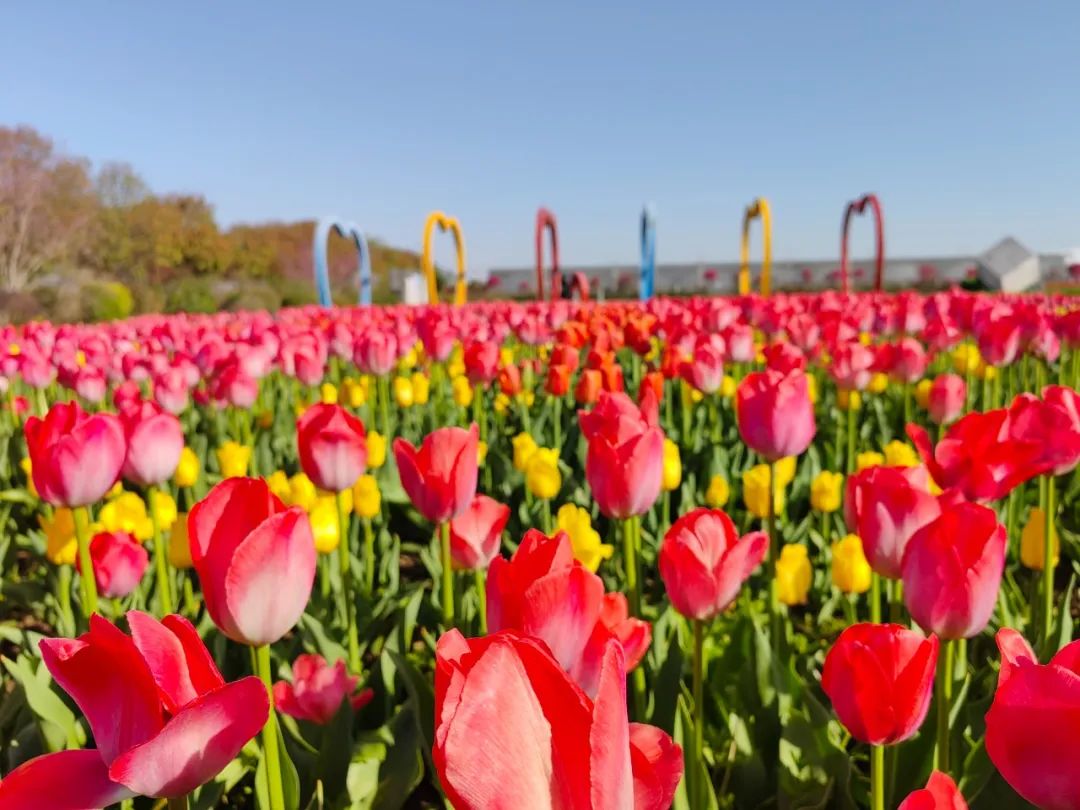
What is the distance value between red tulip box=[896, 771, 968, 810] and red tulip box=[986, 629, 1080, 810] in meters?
0.08

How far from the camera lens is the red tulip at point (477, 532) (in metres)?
1.60

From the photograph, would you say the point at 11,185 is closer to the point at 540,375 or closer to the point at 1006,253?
the point at 540,375

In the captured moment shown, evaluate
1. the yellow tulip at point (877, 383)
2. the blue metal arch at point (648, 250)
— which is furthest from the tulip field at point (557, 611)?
the blue metal arch at point (648, 250)

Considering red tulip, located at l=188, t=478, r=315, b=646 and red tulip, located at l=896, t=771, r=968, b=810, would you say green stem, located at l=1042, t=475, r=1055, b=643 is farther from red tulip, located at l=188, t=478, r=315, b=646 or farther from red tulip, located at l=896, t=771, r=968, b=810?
red tulip, located at l=188, t=478, r=315, b=646

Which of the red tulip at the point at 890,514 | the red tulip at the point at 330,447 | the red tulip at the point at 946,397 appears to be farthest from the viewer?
the red tulip at the point at 946,397

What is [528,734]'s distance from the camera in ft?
1.50

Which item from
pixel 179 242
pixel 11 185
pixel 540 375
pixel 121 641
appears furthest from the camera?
pixel 179 242

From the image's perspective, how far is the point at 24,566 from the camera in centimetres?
363

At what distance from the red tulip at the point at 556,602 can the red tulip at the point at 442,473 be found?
2.29ft

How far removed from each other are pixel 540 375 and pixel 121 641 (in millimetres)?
5108

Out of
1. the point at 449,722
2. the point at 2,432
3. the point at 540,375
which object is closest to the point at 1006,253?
the point at 540,375

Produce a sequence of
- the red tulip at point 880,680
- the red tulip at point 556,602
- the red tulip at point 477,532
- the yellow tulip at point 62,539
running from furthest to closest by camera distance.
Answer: the yellow tulip at point 62,539, the red tulip at point 477,532, the red tulip at point 880,680, the red tulip at point 556,602

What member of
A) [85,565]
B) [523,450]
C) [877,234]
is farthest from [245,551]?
[877,234]

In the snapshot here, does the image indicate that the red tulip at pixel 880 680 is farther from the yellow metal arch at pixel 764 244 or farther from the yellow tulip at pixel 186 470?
the yellow metal arch at pixel 764 244
